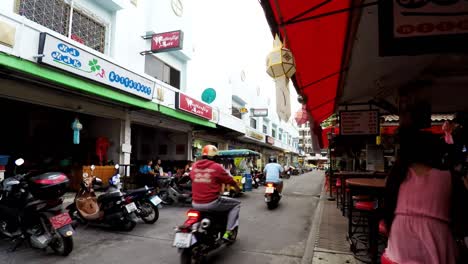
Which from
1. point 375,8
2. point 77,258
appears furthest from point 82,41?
point 375,8

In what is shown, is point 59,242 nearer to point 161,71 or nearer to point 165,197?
point 165,197

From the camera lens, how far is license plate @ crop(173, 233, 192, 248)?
3592 mm

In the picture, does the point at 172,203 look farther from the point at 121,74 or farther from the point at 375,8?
the point at 375,8

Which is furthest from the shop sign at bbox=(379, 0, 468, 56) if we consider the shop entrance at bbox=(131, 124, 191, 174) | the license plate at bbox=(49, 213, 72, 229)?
the shop entrance at bbox=(131, 124, 191, 174)

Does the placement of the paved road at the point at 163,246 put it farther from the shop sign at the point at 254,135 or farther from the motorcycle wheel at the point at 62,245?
the shop sign at the point at 254,135

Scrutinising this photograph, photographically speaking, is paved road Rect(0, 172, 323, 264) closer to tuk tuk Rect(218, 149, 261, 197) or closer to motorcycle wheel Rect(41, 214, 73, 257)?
motorcycle wheel Rect(41, 214, 73, 257)

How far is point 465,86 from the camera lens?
5551mm

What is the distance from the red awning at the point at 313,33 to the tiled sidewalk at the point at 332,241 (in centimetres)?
289

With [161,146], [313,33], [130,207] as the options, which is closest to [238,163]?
[161,146]

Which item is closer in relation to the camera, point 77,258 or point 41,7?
point 77,258

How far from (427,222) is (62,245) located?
4.94 metres

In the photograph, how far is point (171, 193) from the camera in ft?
30.8

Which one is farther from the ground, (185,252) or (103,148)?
(103,148)

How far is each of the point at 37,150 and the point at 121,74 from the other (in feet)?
21.2
